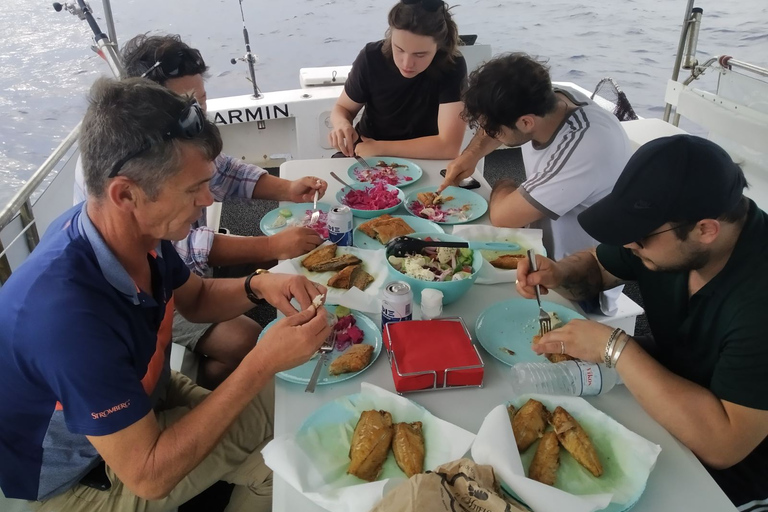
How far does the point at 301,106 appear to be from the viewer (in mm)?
4152

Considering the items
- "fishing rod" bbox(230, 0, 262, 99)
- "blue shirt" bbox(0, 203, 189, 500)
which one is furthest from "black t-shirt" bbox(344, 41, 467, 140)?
"blue shirt" bbox(0, 203, 189, 500)

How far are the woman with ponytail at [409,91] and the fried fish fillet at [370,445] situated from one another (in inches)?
69.6

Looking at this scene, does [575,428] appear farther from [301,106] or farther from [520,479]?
[301,106]

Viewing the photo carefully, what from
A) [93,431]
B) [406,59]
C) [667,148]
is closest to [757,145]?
[406,59]

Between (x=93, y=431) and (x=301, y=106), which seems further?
(x=301, y=106)

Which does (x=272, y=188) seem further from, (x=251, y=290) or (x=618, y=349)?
(x=618, y=349)

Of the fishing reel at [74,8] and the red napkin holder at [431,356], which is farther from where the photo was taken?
the fishing reel at [74,8]

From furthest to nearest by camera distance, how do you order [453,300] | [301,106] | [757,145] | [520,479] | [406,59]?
[301,106] < [757,145] < [406,59] < [453,300] < [520,479]

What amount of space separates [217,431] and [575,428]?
80cm

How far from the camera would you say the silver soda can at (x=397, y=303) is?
1.38 m

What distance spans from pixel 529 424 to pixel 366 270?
0.78 m

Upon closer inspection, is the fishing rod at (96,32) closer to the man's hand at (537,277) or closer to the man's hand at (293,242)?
the man's hand at (293,242)

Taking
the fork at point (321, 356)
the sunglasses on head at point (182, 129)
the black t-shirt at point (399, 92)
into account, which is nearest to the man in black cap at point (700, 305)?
the fork at point (321, 356)

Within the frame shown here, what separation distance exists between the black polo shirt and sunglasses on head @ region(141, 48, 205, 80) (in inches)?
66.9
